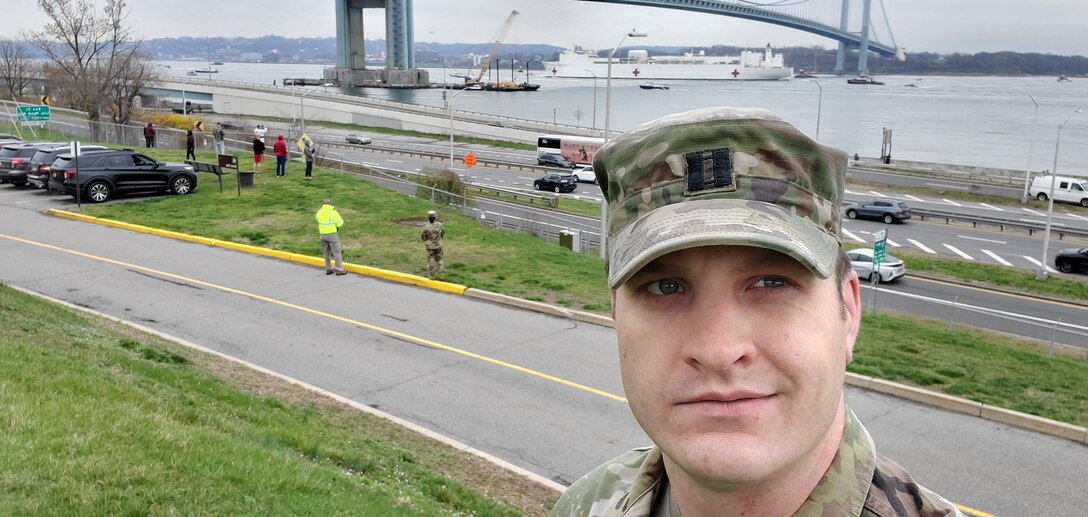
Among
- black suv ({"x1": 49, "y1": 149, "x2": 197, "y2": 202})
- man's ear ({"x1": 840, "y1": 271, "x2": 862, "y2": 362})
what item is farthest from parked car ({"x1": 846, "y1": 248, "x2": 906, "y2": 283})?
man's ear ({"x1": 840, "y1": 271, "x2": 862, "y2": 362})

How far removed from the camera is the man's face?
4.29ft

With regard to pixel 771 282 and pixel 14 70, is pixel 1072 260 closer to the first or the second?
pixel 771 282

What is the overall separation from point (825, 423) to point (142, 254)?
20.7 m

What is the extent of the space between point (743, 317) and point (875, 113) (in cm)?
14727

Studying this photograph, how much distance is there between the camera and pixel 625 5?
150m

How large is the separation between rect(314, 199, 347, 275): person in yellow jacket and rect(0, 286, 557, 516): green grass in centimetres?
696

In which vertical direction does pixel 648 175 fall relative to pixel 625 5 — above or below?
below

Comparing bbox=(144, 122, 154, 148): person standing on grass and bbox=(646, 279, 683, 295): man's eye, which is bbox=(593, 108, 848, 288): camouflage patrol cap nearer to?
bbox=(646, 279, 683, 295): man's eye

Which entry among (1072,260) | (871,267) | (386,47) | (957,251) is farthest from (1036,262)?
(386,47)

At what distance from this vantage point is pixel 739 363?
4.33ft

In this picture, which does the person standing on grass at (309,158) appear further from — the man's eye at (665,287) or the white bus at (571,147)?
the white bus at (571,147)

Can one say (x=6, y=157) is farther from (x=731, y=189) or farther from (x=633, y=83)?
(x=633, y=83)

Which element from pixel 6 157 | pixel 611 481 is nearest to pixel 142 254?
pixel 6 157

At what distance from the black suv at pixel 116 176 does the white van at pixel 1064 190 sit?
4682 cm
